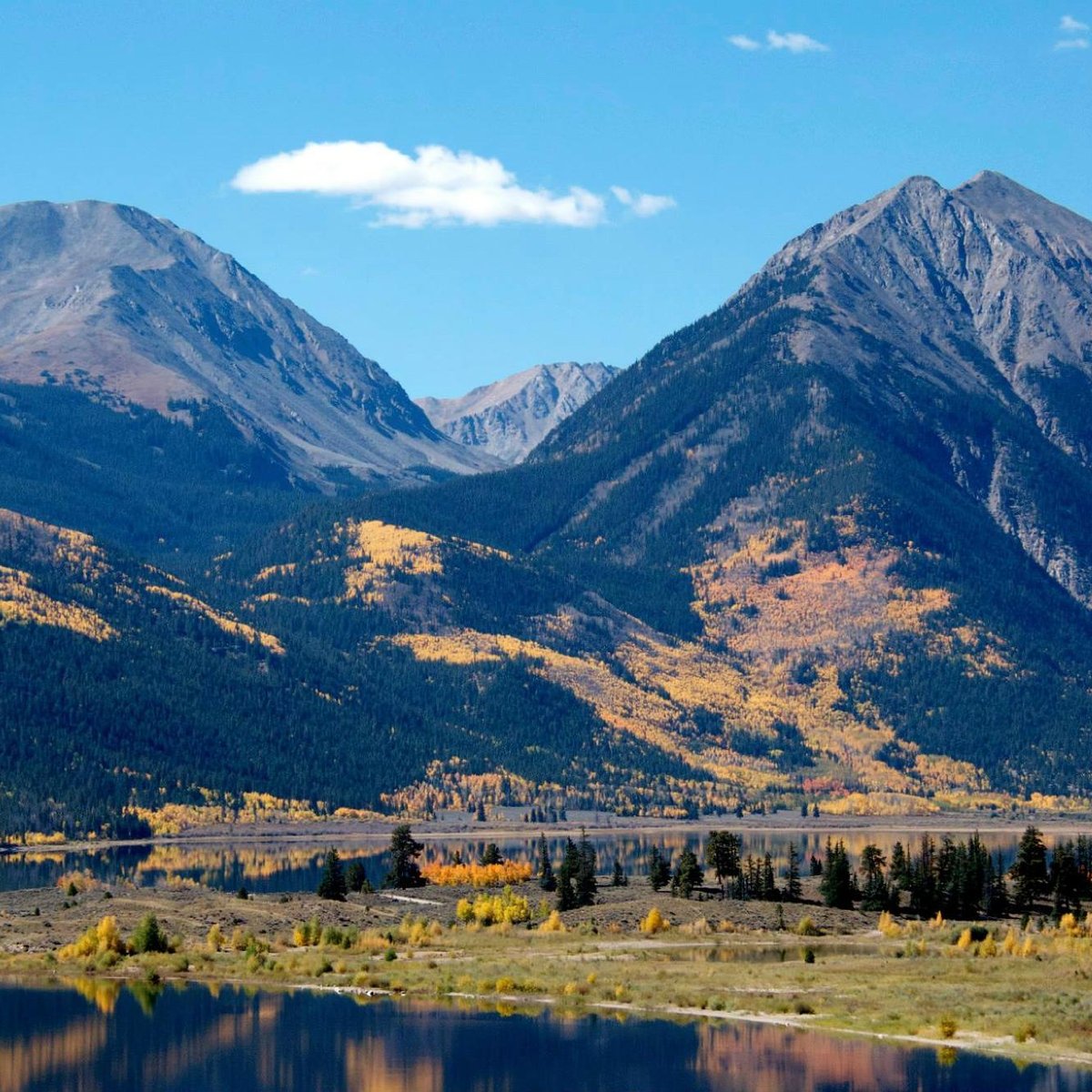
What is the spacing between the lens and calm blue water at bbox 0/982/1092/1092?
136 metres

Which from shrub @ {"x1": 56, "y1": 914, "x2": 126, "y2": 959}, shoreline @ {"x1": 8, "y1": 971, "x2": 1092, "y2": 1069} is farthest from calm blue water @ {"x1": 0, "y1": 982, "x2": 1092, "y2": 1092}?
shrub @ {"x1": 56, "y1": 914, "x2": 126, "y2": 959}

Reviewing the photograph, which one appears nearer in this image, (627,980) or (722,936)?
(627,980)

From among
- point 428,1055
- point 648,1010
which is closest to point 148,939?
point 648,1010

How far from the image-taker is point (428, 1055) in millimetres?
142500

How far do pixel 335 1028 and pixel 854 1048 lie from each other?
3116 centimetres

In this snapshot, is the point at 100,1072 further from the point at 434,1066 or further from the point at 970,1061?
the point at 970,1061

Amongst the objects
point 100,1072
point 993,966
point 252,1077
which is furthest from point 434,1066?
point 993,966

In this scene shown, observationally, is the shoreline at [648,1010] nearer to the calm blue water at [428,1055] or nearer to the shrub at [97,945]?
Answer: the calm blue water at [428,1055]

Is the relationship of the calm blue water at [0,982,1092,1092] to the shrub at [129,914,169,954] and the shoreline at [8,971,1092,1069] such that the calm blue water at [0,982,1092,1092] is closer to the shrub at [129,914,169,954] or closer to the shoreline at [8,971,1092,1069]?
the shoreline at [8,971,1092,1069]

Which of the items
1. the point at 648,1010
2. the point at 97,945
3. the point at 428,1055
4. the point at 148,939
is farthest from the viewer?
the point at 148,939

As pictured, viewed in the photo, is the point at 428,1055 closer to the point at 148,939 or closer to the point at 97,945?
the point at 148,939

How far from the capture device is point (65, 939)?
18662 cm

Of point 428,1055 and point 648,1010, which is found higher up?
point 648,1010

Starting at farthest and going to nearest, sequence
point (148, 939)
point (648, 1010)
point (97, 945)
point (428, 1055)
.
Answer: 1. point (148, 939)
2. point (97, 945)
3. point (648, 1010)
4. point (428, 1055)
